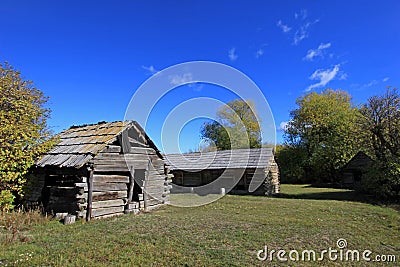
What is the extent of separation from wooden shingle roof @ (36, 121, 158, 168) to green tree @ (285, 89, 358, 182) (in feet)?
98.1

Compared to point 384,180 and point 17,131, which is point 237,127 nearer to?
point 384,180

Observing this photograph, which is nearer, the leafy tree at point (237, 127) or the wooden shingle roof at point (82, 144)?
the wooden shingle roof at point (82, 144)

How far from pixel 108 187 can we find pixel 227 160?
15925 mm

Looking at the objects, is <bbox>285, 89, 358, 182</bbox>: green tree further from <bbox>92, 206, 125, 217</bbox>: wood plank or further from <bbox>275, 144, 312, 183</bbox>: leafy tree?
<bbox>92, 206, 125, 217</bbox>: wood plank

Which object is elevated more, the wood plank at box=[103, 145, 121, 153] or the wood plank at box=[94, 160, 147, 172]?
the wood plank at box=[103, 145, 121, 153]

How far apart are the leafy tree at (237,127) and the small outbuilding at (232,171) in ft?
60.6

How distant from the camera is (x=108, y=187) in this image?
38.0ft

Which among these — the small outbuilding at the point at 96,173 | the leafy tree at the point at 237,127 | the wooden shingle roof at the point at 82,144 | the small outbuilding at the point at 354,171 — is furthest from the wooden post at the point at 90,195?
the leafy tree at the point at 237,127

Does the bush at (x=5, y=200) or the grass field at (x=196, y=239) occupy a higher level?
the bush at (x=5, y=200)

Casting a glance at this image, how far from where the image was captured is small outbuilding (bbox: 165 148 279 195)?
23.6m

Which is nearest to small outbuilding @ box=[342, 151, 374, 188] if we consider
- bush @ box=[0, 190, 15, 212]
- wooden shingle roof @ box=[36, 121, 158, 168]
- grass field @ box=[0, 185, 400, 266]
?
grass field @ box=[0, 185, 400, 266]

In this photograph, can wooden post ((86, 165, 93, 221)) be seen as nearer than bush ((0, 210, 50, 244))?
No

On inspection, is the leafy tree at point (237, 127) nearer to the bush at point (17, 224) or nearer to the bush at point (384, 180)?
the bush at point (384, 180)

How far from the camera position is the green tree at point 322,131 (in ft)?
114
